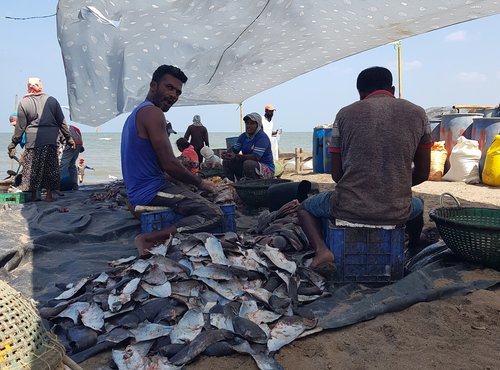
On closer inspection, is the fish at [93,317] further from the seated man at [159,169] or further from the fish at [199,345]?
the seated man at [159,169]

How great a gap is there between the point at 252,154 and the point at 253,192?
1.47 m

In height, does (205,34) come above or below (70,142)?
above

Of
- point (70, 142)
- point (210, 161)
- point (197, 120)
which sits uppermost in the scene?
point (197, 120)

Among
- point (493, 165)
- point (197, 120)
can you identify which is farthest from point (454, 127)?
point (197, 120)

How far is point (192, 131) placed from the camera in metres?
10.5

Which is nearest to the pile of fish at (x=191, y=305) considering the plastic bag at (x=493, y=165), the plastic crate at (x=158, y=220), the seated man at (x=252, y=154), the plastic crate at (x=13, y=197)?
the plastic crate at (x=158, y=220)

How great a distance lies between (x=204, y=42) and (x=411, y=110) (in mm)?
3386

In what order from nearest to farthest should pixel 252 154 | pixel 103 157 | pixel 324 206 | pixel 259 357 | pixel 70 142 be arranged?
pixel 259 357 → pixel 324 206 → pixel 252 154 → pixel 70 142 → pixel 103 157

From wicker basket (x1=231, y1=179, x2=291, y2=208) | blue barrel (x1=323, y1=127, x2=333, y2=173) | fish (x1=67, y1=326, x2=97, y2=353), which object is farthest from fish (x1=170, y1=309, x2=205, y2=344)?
blue barrel (x1=323, y1=127, x2=333, y2=173)

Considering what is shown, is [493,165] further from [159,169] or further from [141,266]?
[141,266]

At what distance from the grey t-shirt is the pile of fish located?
623 mm

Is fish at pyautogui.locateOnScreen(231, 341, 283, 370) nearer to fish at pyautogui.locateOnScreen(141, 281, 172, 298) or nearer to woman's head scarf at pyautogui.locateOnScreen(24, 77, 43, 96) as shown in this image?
fish at pyautogui.locateOnScreen(141, 281, 172, 298)

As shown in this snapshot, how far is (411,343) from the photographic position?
2.34 meters

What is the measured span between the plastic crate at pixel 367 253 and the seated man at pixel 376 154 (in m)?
0.09
